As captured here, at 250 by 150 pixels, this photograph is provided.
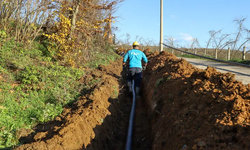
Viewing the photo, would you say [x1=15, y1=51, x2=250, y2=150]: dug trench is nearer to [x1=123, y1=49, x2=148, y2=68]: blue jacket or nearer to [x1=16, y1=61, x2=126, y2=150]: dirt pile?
[x1=16, y1=61, x2=126, y2=150]: dirt pile

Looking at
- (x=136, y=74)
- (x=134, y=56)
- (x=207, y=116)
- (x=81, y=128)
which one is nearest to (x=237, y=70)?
(x=136, y=74)

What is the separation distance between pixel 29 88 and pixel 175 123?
14.5 ft

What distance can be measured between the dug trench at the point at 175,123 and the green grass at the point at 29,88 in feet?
1.03

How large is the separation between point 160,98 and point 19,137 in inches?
143

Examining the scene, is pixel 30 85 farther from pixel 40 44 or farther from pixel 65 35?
pixel 40 44

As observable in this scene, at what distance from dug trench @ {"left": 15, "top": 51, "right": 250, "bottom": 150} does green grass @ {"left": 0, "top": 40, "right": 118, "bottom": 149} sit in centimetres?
31

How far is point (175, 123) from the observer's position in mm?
3939

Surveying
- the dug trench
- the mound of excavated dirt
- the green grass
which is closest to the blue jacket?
the green grass

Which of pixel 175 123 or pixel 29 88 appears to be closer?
pixel 175 123

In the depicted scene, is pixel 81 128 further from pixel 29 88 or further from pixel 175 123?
pixel 29 88

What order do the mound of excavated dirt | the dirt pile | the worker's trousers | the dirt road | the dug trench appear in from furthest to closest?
the worker's trousers < the dirt road < the dirt pile < the dug trench < the mound of excavated dirt

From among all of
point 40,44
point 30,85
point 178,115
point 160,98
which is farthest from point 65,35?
point 178,115

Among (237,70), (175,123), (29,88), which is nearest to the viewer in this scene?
(175,123)

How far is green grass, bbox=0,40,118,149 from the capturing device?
189 inches
